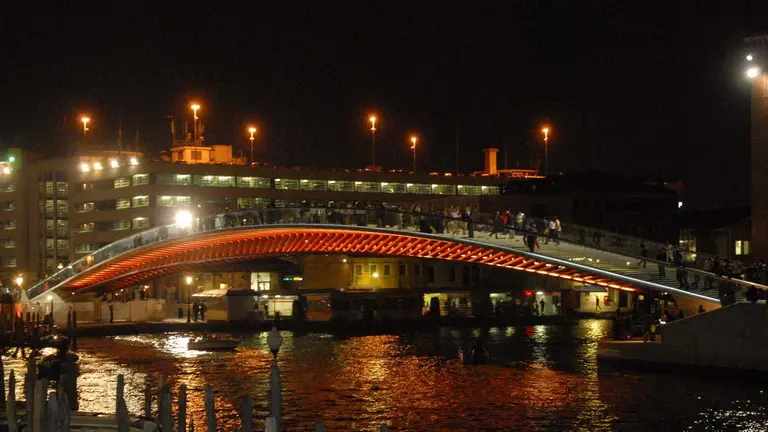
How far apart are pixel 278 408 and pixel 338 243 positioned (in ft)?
103

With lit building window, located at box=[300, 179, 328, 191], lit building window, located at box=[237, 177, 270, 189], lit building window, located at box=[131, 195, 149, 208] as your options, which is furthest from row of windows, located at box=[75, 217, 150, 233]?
lit building window, located at box=[300, 179, 328, 191]

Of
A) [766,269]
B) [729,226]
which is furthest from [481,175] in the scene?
[766,269]

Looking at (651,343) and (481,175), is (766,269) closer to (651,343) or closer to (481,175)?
(651,343)

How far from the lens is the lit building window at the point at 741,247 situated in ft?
251

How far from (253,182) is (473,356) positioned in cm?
5284

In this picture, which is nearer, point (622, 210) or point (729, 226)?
point (729, 226)

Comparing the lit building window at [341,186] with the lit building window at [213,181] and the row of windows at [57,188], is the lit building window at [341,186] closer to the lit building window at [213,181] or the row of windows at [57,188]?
the lit building window at [213,181]

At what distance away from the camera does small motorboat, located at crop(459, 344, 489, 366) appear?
1673 inches

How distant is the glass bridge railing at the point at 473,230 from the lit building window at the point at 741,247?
1318 inches

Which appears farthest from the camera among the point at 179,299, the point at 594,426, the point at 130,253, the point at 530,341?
the point at 179,299

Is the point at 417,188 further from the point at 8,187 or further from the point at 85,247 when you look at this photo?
the point at 8,187

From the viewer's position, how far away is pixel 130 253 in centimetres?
5712

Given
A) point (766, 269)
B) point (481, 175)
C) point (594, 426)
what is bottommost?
point (594, 426)

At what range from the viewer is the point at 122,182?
302 ft
